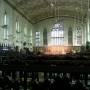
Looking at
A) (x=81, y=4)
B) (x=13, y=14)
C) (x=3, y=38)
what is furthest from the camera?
(x=81, y=4)

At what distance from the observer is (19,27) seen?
41.7 m

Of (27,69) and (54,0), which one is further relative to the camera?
(54,0)

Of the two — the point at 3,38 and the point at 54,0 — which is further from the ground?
the point at 54,0

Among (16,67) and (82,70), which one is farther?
(16,67)

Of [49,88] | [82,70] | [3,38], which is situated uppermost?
[3,38]

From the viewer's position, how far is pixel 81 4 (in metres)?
39.4

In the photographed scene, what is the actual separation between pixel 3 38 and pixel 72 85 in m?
22.3

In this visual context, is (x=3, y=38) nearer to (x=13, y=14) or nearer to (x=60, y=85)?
(x=13, y=14)

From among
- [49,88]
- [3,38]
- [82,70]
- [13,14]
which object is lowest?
[49,88]

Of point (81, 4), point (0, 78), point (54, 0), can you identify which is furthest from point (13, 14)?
point (0, 78)

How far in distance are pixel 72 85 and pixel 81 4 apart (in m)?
30.6

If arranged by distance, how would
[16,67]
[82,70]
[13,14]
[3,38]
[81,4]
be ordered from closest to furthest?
[82,70] → [16,67] → [3,38] → [13,14] → [81,4]

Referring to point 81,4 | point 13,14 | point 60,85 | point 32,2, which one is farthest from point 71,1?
point 60,85

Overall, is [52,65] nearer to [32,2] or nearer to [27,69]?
[27,69]
